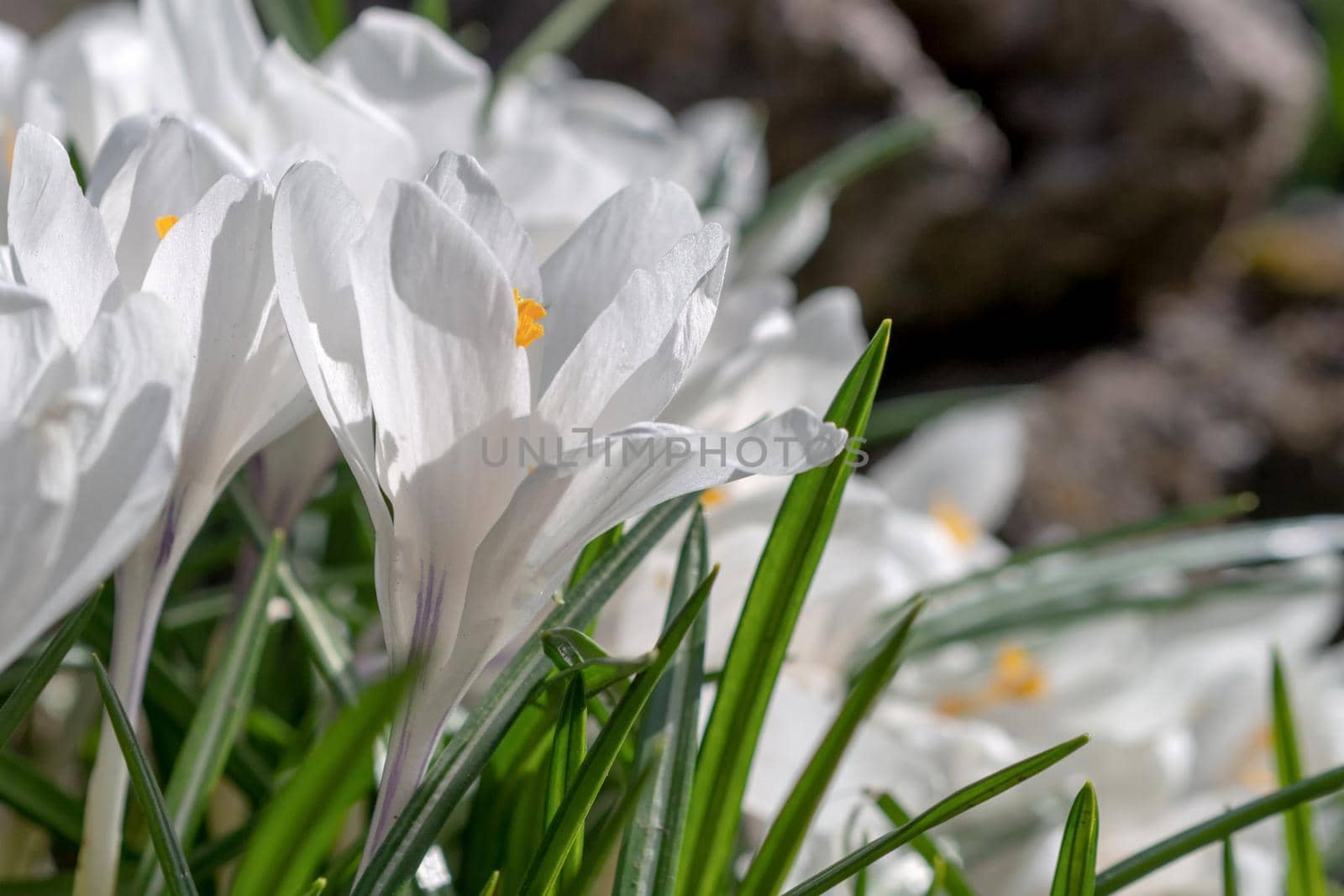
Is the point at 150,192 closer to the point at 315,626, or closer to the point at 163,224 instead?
the point at 163,224

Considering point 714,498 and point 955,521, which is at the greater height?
point 955,521

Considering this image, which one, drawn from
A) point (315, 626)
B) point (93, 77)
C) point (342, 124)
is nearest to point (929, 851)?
point (315, 626)

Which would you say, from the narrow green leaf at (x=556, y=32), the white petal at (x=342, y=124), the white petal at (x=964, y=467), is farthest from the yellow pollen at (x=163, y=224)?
the white petal at (x=964, y=467)

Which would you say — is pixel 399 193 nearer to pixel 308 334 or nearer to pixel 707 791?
pixel 308 334

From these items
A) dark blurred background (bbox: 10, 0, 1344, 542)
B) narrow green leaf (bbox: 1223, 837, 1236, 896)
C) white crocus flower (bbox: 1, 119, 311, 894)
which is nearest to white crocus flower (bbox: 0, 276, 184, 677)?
white crocus flower (bbox: 1, 119, 311, 894)

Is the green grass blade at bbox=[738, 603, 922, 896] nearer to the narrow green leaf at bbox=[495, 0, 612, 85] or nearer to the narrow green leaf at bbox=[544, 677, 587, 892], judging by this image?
the narrow green leaf at bbox=[544, 677, 587, 892]

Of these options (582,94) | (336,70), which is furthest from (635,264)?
Answer: (582,94)

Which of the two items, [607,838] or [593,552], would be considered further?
[593,552]
